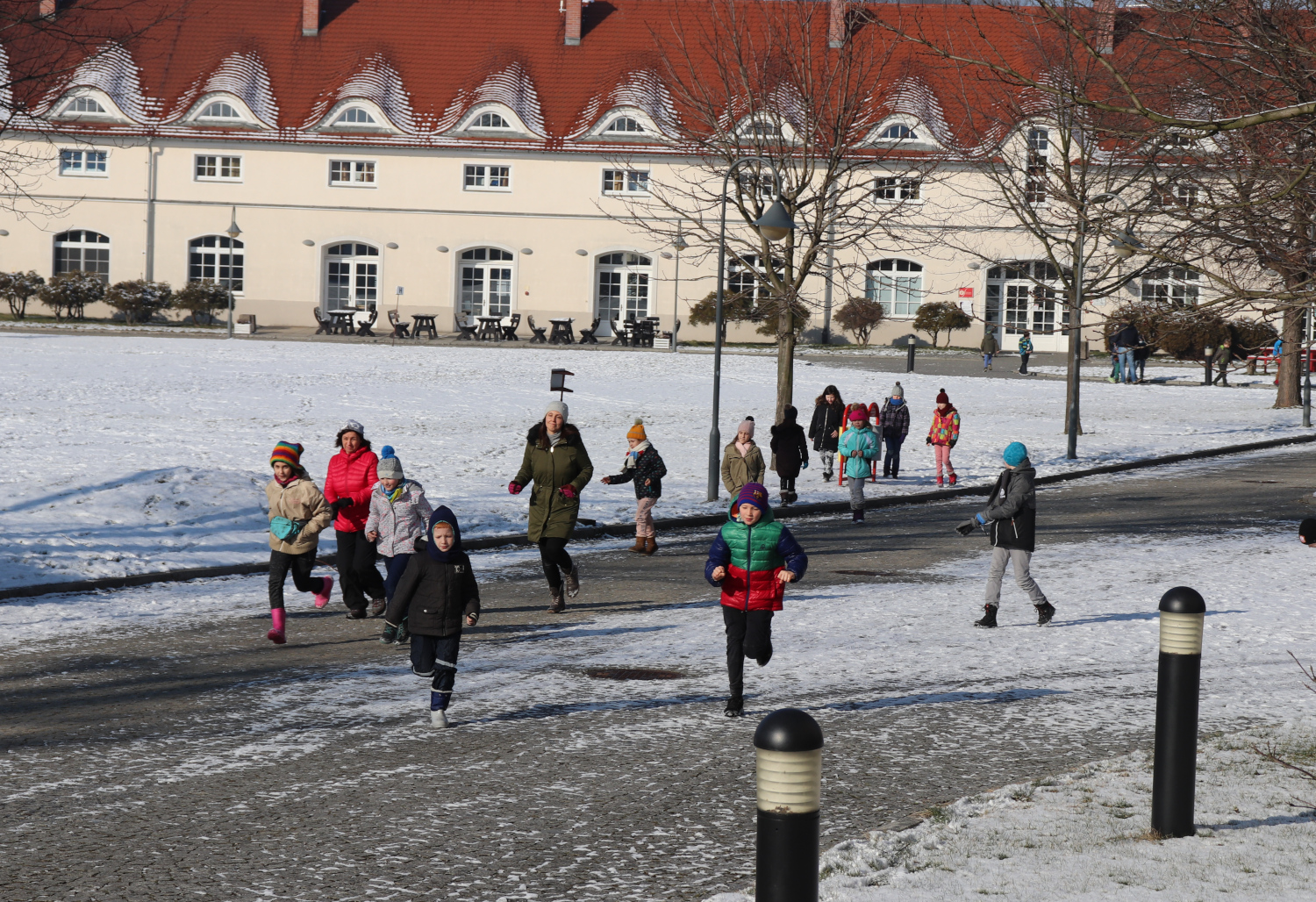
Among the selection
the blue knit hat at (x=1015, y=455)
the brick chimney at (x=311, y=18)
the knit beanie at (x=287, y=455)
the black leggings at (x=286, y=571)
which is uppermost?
the brick chimney at (x=311, y=18)

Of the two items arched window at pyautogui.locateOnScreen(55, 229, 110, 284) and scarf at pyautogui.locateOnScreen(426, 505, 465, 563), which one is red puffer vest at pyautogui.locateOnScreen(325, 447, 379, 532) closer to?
scarf at pyautogui.locateOnScreen(426, 505, 465, 563)

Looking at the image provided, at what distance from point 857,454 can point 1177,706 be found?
12680mm

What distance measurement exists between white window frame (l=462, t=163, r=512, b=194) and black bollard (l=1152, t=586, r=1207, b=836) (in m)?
49.9

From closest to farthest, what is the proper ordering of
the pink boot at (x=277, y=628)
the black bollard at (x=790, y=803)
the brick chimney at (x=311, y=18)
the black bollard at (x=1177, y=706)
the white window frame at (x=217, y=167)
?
1. the black bollard at (x=790, y=803)
2. the black bollard at (x=1177, y=706)
3. the pink boot at (x=277, y=628)
4. the white window frame at (x=217, y=167)
5. the brick chimney at (x=311, y=18)

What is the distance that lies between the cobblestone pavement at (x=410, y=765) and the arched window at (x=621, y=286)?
42957 millimetres

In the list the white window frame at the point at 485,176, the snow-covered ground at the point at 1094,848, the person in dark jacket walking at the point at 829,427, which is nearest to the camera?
the snow-covered ground at the point at 1094,848

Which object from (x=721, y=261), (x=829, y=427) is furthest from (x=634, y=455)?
(x=829, y=427)

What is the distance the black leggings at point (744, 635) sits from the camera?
870cm

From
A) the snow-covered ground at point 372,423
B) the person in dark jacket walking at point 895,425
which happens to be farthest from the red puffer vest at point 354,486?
the person in dark jacket walking at point 895,425

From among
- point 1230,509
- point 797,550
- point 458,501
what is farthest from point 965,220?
point 797,550

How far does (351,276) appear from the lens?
179ft

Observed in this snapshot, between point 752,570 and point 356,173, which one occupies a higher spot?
point 356,173

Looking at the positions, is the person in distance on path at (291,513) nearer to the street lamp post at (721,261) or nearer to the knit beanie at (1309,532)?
the knit beanie at (1309,532)

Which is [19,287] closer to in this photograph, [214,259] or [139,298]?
[139,298]
